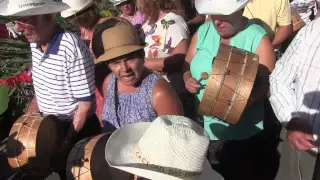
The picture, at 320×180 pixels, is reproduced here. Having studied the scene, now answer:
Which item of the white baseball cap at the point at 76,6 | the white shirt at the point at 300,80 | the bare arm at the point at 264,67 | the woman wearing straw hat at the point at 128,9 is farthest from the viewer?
the woman wearing straw hat at the point at 128,9

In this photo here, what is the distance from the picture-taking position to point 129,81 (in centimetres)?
235

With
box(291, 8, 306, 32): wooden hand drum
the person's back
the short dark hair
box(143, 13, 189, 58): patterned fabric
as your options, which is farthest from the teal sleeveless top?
box(291, 8, 306, 32): wooden hand drum

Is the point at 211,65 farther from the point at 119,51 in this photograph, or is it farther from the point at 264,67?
the point at 119,51

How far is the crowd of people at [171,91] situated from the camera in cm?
182

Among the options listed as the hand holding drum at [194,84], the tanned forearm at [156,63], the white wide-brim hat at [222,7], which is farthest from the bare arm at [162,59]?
the white wide-brim hat at [222,7]

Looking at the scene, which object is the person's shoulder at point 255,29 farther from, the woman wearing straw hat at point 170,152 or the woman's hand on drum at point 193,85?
the woman wearing straw hat at point 170,152

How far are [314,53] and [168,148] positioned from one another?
3.14 feet

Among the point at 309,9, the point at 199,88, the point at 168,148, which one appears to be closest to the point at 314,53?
the point at 199,88

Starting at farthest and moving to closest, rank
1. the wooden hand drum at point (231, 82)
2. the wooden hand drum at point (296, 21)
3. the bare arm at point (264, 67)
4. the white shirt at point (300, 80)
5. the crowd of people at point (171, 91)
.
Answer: the wooden hand drum at point (296, 21)
the bare arm at point (264, 67)
the wooden hand drum at point (231, 82)
the white shirt at point (300, 80)
the crowd of people at point (171, 91)

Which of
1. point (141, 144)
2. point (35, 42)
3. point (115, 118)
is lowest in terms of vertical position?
point (115, 118)

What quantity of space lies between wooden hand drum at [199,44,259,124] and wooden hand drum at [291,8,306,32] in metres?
1.85

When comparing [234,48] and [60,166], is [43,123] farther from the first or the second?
[234,48]

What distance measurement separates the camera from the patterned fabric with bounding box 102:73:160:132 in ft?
7.59

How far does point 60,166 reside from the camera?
2.68 m
